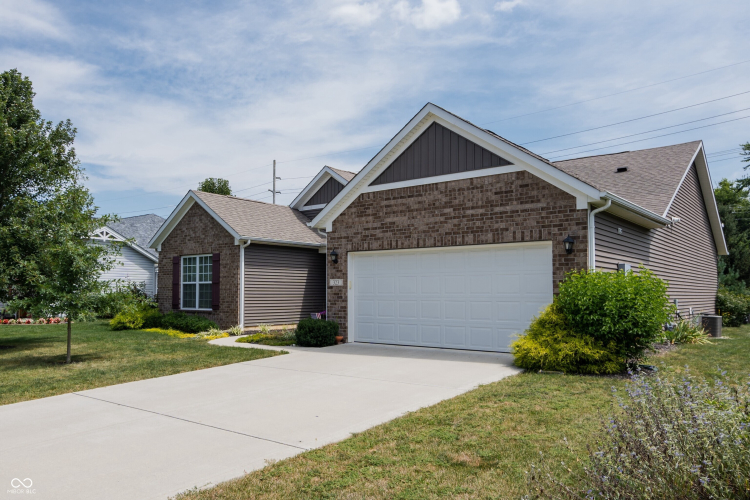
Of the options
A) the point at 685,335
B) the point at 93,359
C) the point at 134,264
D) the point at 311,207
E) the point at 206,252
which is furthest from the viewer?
the point at 134,264

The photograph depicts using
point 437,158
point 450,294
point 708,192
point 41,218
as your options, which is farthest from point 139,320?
point 708,192

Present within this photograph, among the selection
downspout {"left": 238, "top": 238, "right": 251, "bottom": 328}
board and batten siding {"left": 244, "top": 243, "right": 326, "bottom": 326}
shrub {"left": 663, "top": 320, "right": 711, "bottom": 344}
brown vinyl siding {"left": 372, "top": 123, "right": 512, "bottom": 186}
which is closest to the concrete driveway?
brown vinyl siding {"left": 372, "top": 123, "right": 512, "bottom": 186}

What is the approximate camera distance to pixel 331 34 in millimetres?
12383

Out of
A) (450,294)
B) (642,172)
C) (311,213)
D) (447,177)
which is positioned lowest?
(450,294)

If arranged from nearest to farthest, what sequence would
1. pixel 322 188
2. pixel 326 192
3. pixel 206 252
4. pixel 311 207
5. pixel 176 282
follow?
pixel 206 252 < pixel 176 282 < pixel 326 192 < pixel 322 188 < pixel 311 207

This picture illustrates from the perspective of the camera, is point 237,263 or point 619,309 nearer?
point 619,309

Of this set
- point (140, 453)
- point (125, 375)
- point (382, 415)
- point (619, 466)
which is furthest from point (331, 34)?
point (619, 466)

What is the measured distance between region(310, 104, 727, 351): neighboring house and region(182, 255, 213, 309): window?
17.7 feet

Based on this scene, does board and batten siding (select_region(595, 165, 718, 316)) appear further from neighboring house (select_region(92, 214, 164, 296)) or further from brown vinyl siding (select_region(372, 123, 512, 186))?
neighboring house (select_region(92, 214, 164, 296))

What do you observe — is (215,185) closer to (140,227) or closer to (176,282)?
(140,227)

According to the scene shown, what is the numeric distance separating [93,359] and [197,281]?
22.8ft

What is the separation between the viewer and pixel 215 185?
36.7 metres

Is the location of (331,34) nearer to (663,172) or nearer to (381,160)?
(381,160)

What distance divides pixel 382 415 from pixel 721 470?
3.69 meters
